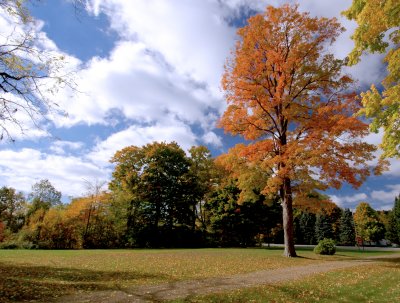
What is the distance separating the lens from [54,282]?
373 inches

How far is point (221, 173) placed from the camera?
43344 millimetres

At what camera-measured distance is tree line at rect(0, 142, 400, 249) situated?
34.5m

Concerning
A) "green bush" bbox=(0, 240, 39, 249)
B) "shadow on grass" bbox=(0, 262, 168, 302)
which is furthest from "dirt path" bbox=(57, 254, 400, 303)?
"green bush" bbox=(0, 240, 39, 249)

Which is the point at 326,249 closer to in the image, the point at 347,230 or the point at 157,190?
the point at 157,190

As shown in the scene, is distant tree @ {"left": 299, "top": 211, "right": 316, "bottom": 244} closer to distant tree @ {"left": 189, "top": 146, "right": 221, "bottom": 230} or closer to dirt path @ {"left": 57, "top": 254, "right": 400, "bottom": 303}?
distant tree @ {"left": 189, "top": 146, "right": 221, "bottom": 230}

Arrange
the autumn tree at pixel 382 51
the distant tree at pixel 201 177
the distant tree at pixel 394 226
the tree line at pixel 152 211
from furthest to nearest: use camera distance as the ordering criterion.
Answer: the distant tree at pixel 394 226 → the distant tree at pixel 201 177 → the tree line at pixel 152 211 → the autumn tree at pixel 382 51

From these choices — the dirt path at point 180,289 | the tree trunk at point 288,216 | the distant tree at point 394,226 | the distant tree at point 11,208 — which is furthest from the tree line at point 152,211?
the distant tree at point 394,226

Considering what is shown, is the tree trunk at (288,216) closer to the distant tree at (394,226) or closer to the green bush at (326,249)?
the green bush at (326,249)

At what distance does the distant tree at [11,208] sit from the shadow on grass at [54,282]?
1285 inches

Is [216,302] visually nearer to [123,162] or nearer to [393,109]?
[393,109]

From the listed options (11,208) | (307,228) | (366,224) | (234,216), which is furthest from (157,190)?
(307,228)

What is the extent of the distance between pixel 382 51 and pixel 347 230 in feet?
227

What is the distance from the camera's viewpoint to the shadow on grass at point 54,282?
25.2 ft

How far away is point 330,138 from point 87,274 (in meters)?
14.0
